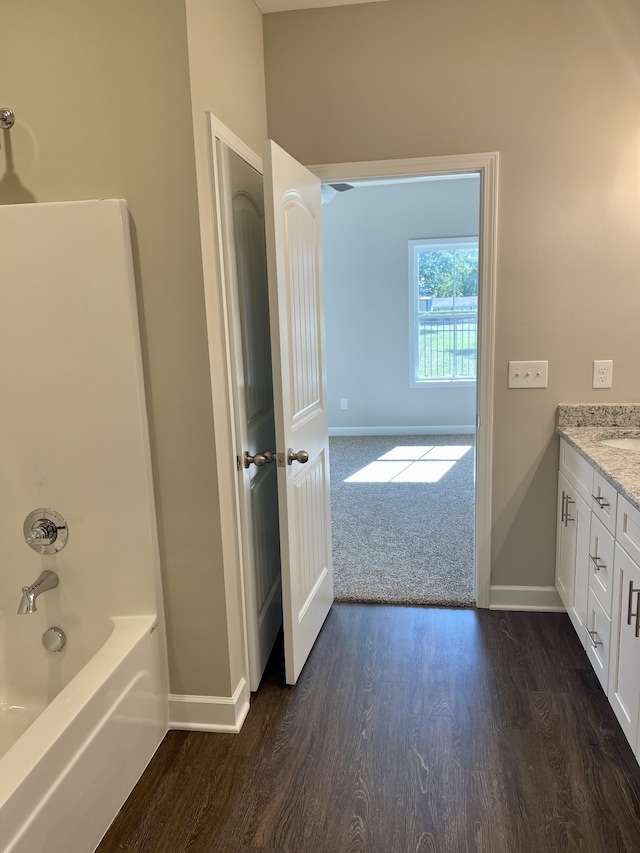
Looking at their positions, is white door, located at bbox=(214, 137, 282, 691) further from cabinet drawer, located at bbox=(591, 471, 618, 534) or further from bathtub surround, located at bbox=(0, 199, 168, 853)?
cabinet drawer, located at bbox=(591, 471, 618, 534)

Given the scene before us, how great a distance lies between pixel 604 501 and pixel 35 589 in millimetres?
1878

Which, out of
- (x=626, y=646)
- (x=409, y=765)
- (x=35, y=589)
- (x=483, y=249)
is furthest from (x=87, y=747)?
(x=483, y=249)

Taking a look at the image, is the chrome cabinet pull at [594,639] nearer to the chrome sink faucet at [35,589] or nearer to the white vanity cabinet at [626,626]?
the white vanity cabinet at [626,626]

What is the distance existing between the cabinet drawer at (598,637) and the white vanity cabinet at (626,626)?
56 millimetres

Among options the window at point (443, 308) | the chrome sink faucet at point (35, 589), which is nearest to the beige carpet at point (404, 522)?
the window at point (443, 308)

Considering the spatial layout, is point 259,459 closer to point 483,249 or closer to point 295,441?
point 295,441

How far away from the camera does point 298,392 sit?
2.39 meters

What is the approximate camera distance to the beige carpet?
10.5 feet

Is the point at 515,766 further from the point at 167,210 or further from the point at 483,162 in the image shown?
the point at 483,162

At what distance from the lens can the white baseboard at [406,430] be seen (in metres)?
7.01

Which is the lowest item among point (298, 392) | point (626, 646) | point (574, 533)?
point (626, 646)

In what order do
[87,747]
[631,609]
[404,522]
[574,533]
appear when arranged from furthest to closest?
[404,522] < [574,533] < [631,609] < [87,747]

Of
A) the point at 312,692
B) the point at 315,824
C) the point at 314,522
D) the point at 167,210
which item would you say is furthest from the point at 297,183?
the point at 315,824

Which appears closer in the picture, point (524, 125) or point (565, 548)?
point (524, 125)
